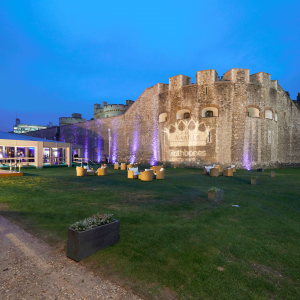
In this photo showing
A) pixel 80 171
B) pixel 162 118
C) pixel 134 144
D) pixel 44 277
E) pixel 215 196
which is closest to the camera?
pixel 44 277

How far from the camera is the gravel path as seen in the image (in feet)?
6.35

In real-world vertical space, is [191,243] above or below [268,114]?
below

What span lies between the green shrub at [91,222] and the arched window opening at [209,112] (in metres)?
18.0

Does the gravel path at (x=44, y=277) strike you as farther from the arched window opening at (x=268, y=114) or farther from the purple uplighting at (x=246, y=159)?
the arched window opening at (x=268, y=114)

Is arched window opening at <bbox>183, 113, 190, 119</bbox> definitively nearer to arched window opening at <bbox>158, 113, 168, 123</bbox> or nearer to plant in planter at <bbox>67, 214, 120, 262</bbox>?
arched window opening at <bbox>158, 113, 168, 123</bbox>

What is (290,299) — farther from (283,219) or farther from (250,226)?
(283,219)

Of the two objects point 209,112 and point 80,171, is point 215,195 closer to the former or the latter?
point 80,171

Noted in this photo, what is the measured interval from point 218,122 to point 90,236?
59.0 feet

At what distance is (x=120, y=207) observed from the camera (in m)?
4.89

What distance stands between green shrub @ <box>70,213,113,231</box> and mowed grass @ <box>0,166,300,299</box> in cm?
38

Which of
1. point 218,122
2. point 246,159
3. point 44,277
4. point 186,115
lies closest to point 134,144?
point 186,115

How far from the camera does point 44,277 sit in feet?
7.18

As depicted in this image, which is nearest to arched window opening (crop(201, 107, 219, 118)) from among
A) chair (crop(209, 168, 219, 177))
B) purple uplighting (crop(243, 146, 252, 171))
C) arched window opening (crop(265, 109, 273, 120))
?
purple uplighting (crop(243, 146, 252, 171))

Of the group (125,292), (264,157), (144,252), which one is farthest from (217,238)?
(264,157)
